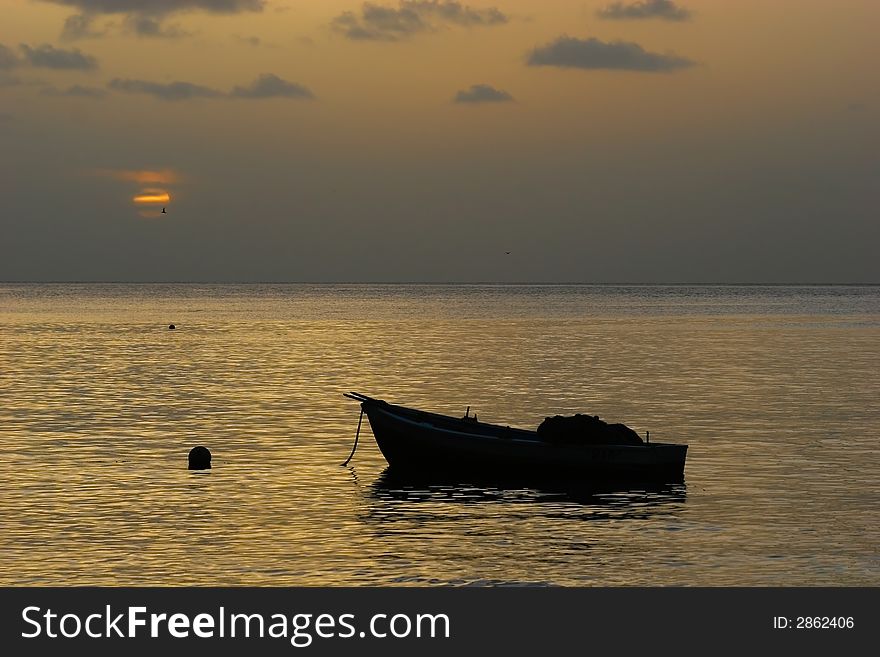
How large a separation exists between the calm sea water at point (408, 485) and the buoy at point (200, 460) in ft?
1.40

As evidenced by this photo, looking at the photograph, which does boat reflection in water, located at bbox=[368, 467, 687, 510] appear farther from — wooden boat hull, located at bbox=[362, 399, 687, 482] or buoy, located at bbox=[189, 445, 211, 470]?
buoy, located at bbox=[189, 445, 211, 470]

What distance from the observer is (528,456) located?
36.4 meters

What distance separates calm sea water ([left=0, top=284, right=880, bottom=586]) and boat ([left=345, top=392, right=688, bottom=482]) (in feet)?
2.45

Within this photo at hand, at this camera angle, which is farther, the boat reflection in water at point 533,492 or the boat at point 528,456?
the boat at point 528,456

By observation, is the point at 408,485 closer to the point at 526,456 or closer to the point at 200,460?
the point at 526,456

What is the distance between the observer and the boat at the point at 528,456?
36.2m

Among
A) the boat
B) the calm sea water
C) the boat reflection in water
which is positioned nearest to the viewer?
the calm sea water

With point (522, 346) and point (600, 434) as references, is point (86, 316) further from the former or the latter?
point (600, 434)

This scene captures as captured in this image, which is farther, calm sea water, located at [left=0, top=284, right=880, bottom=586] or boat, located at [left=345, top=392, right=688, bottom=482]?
boat, located at [left=345, top=392, right=688, bottom=482]

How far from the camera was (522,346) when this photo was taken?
108 meters

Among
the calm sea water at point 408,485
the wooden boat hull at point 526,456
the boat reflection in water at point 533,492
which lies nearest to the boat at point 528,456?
the wooden boat hull at point 526,456

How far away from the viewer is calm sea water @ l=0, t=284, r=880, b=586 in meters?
26.0

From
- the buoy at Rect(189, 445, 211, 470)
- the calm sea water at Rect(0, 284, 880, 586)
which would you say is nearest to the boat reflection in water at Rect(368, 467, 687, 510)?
the calm sea water at Rect(0, 284, 880, 586)

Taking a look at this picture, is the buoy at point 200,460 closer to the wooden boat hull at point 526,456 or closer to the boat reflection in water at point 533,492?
the boat reflection in water at point 533,492
